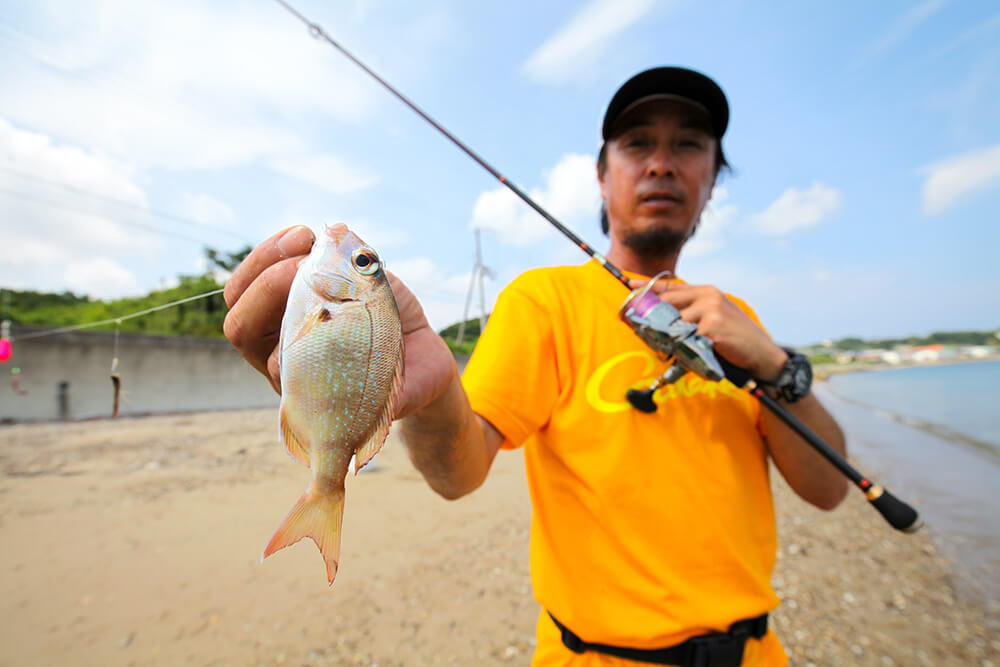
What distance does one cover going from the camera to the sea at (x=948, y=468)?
22.5 ft

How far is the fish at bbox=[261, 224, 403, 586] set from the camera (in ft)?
3.32

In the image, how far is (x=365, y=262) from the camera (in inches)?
43.3

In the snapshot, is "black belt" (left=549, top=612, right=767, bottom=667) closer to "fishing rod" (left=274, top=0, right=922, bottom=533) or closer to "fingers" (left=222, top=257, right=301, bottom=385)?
"fishing rod" (left=274, top=0, right=922, bottom=533)

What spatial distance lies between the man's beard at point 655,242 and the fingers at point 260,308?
1.71 meters

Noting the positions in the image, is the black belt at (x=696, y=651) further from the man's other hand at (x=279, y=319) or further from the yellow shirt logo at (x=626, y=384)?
the man's other hand at (x=279, y=319)

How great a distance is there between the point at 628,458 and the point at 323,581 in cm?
422

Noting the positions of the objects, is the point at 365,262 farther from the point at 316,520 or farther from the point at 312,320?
the point at 316,520

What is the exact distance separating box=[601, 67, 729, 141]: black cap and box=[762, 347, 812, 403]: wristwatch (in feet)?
4.43

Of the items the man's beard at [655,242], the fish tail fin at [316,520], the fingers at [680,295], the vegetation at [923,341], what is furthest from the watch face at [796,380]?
the vegetation at [923,341]

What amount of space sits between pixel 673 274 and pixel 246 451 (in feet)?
31.4

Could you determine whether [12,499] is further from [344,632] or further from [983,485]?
[983,485]

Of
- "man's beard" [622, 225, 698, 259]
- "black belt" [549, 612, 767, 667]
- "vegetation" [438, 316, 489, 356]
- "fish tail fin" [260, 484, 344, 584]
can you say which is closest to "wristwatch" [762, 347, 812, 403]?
"man's beard" [622, 225, 698, 259]

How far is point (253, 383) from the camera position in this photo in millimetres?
16062

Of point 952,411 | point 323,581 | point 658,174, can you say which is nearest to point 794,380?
point 658,174
